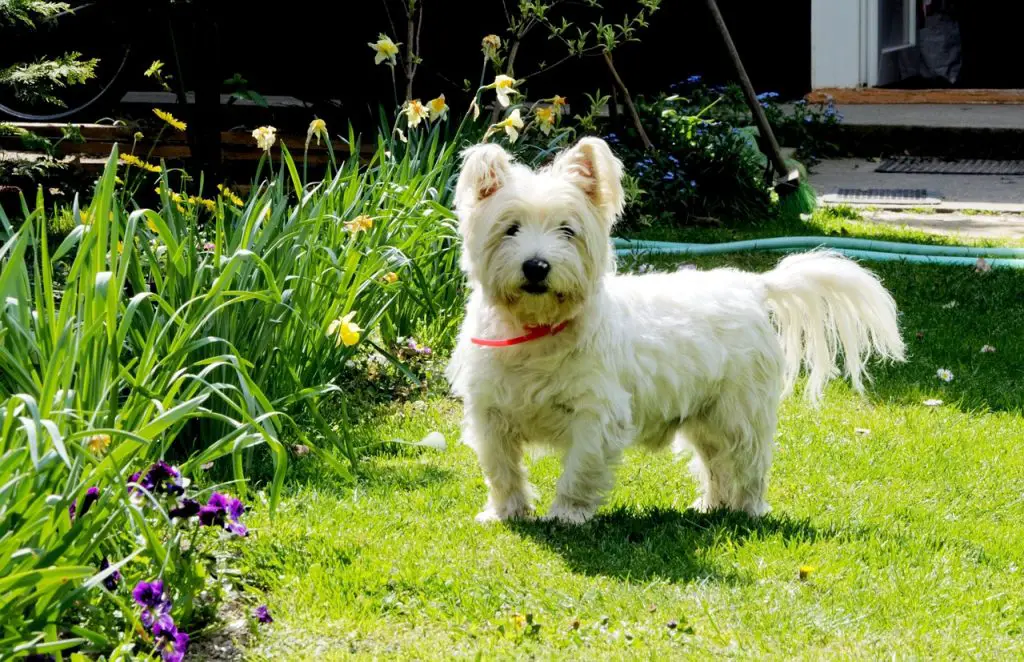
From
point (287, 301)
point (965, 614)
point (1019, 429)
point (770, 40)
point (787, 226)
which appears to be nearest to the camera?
point (965, 614)

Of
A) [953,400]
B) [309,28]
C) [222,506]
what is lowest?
[953,400]

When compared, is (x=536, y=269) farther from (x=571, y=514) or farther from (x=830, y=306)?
(x=830, y=306)

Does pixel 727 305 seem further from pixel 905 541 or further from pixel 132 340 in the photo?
pixel 132 340

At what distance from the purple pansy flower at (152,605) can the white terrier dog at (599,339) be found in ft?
4.73

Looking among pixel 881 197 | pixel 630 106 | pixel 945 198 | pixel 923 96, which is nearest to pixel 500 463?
pixel 630 106

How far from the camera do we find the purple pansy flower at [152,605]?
9.11 feet

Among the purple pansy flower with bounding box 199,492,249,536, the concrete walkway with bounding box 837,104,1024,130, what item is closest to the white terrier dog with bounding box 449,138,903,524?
the purple pansy flower with bounding box 199,492,249,536

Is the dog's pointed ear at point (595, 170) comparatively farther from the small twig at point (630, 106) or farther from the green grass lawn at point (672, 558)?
the small twig at point (630, 106)

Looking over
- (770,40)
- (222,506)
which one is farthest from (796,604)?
(770,40)

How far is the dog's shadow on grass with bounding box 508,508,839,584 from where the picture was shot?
11.9ft

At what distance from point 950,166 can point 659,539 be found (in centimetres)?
799

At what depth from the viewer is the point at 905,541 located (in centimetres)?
396

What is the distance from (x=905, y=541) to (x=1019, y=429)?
1.40 meters

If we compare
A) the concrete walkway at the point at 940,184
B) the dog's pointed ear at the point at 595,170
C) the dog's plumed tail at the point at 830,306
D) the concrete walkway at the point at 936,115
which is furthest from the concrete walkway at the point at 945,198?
the dog's pointed ear at the point at 595,170
